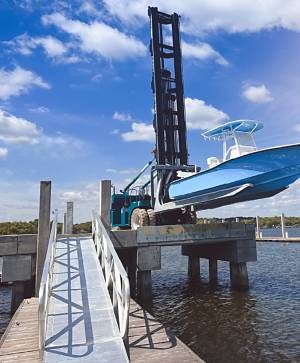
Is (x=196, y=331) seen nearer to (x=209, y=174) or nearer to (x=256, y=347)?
(x=256, y=347)

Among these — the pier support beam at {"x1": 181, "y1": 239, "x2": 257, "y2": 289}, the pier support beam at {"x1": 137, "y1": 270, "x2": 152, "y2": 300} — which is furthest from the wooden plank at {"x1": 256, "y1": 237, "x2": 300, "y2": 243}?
the pier support beam at {"x1": 137, "y1": 270, "x2": 152, "y2": 300}

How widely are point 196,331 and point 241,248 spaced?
647 cm

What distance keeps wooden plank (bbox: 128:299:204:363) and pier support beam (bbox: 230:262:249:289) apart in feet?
31.9

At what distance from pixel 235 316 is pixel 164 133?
356 inches

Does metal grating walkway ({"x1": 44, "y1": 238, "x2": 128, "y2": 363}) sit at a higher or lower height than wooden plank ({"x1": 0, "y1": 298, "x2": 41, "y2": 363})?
higher

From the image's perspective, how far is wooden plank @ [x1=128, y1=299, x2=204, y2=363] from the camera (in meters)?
5.13

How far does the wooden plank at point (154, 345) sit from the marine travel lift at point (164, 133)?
876 cm

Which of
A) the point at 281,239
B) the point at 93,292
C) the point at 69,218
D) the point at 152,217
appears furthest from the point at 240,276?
the point at 281,239

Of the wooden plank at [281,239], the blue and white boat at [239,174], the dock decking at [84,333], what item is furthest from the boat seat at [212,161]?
the wooden plank at [281,239]

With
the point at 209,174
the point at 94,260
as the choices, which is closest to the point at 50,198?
the point at 94,260

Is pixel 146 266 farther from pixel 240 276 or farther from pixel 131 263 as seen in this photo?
pixel 240 276

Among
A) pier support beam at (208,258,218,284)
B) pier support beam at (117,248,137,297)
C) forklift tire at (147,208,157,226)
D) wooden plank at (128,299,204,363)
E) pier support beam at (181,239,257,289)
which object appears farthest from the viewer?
pier support beam at (208,258,218,284)

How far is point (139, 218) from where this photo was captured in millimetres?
16047

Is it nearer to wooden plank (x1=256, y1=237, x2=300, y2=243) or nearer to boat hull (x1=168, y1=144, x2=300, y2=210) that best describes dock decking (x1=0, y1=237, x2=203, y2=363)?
boat hull (x1=168, y1=144, x2=300, y2=210)
